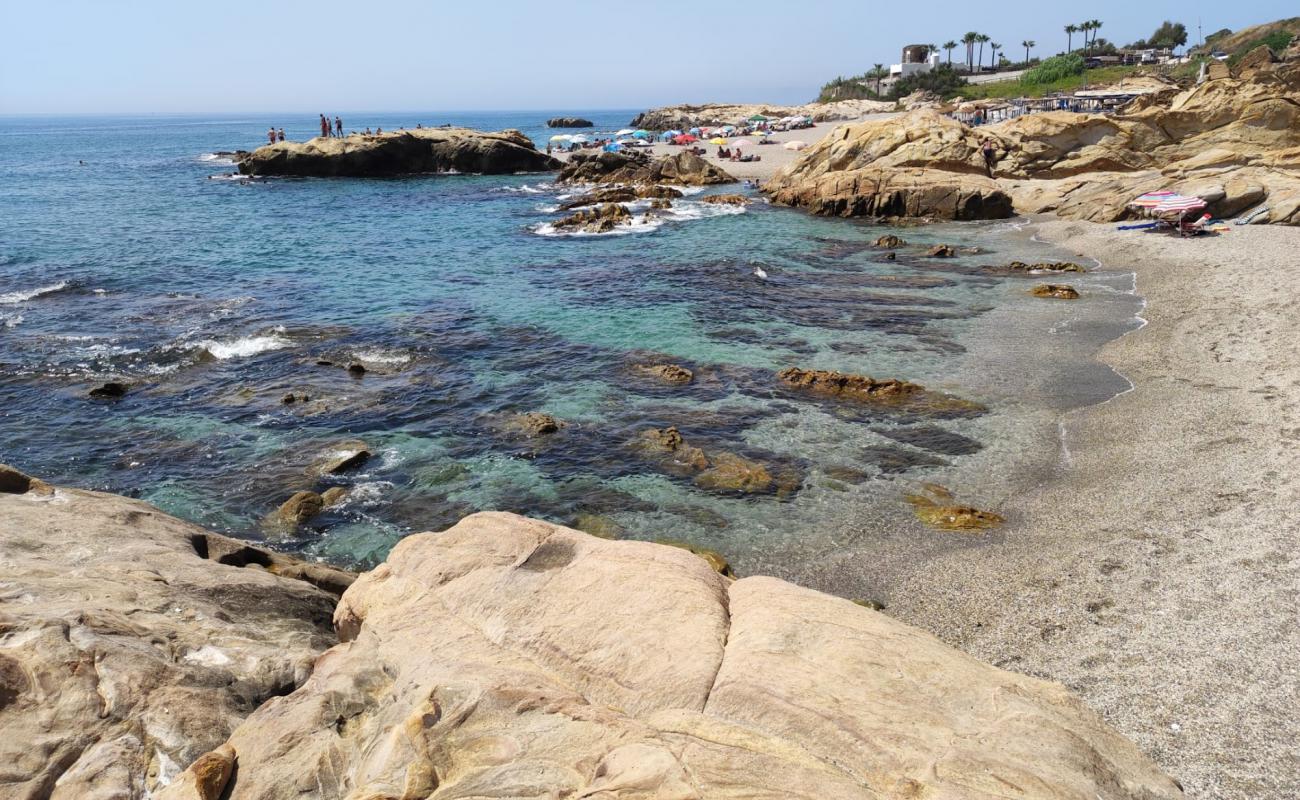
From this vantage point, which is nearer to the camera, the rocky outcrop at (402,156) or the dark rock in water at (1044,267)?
the dark rock in water at (1044,267)

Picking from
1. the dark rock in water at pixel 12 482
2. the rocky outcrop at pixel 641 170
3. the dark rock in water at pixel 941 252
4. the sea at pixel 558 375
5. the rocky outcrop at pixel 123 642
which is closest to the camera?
the rocky outcrop at pixel 123 642

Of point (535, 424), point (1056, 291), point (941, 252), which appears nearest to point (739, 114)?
point (941, 252)

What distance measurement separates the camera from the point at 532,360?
2350 centimetres

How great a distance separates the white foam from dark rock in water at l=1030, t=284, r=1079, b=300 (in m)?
27.1

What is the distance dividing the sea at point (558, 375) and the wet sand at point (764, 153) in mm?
24695

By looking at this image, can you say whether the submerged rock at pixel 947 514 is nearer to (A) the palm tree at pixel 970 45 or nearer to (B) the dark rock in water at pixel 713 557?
(B) the dark rock in water at pixel 713 557

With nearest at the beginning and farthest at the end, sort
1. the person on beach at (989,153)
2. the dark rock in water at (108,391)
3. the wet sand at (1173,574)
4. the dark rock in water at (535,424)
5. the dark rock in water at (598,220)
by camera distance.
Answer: the wet sand at (1173,574) → the dark rock in water at (535,424) → the dark rock in water at (108,391) → the dark rock in water at (598,220) → the person on beach at (989,153)

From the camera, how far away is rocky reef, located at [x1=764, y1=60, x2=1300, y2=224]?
40344 mm

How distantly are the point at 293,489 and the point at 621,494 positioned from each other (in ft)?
23.0

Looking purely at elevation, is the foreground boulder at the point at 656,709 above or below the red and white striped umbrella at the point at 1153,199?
below

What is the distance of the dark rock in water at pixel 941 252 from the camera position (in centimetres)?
3538

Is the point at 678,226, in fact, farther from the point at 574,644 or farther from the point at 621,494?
the point at 574,644

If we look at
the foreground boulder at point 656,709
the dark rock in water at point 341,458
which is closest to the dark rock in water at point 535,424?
the dark rock in water at point 341,458

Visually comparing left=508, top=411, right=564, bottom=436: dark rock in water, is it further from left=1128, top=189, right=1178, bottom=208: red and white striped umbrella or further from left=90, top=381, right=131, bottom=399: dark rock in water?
left=1128, top=189, right=1178, bottom=208: red and white striped umbrella
